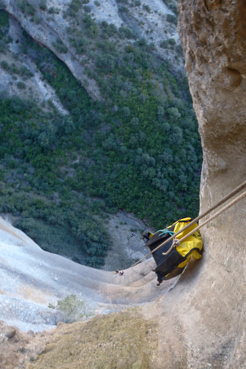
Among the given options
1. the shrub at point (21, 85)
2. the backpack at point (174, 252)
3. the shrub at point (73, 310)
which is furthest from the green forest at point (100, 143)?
the backpack at point (174, 252)

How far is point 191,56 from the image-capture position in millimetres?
3543

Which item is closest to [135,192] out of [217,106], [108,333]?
[108,333]

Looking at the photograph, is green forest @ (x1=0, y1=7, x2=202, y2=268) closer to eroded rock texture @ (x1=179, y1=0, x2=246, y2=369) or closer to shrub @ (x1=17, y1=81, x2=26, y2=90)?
shrub @ (x1=17, y1=81, x2=26, y2=90)

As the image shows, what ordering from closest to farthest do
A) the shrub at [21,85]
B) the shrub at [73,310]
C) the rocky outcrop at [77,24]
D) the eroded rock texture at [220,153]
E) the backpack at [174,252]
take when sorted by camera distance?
the eroded rock texture at [220,153], the backpack at [174,252], the shrub at [73,310], the rocky outcrop at [77,24], the shrub at [21,85]

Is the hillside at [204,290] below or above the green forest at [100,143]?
above

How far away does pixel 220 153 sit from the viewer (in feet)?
12.1

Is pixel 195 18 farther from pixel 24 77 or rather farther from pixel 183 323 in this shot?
pixel 24 77

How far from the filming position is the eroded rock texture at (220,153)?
2863 mm

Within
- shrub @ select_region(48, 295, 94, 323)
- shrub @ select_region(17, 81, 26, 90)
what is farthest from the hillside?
shrub @ select_region(17, 81, 26, 90)

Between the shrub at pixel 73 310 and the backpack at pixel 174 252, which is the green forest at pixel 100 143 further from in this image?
the backpack at pixel 174 252

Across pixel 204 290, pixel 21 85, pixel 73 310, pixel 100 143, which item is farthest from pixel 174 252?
pixel 21 85

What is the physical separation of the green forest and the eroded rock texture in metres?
12.3

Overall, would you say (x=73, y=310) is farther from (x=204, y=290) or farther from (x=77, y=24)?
(x=77, y=24)

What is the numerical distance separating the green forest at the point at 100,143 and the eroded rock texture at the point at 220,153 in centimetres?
1231
